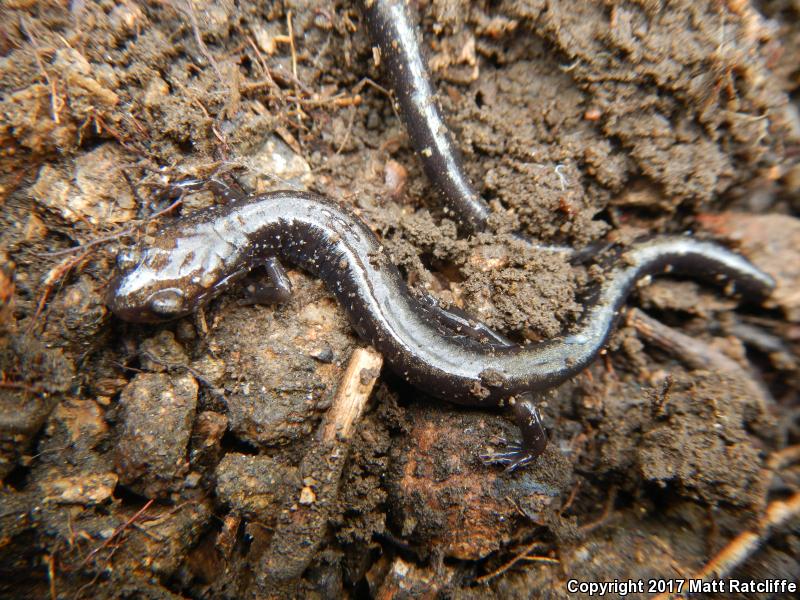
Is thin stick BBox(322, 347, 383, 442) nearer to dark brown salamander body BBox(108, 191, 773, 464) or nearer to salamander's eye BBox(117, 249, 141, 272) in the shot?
dark brown salamander body BBox(108, 191, 773, 464)

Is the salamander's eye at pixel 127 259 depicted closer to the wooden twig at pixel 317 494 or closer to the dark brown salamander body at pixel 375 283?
the dark brown salamander body at pixel 375 283

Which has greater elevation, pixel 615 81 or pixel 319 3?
pixel 615 81

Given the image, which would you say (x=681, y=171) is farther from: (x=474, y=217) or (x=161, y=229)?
(x=161, y=229)

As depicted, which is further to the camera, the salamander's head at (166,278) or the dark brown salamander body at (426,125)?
the dark brown salamander body at (426,125)

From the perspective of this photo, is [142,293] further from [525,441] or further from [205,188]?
[525,441]

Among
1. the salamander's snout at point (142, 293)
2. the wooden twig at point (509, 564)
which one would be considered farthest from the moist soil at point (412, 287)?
the salamander's snout at point (142, 293)

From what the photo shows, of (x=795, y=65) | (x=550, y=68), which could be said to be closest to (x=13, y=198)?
(x=550, y=68)

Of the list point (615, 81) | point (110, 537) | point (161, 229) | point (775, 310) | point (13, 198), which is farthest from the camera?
point (775, 310)
